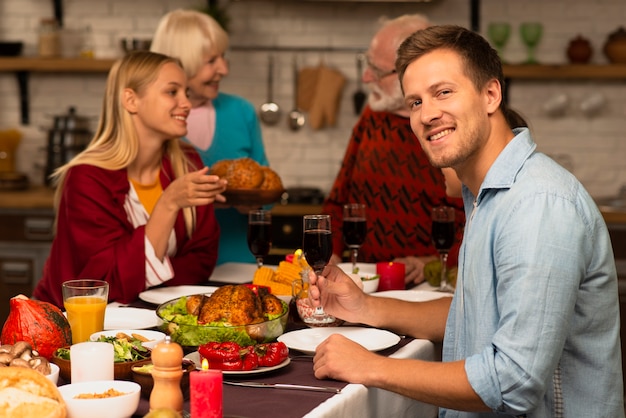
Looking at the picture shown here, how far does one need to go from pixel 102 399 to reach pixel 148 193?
1.65 metres

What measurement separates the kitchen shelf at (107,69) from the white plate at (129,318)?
321 cm

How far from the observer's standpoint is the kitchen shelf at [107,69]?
5369 mm

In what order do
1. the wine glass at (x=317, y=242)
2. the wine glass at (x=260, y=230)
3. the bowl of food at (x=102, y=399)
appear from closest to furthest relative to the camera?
1. the bowl of food at (x=102, y=399)
2. the wine glass at (x=317, y=242)
3. the wine glass at (x=260, y=230)

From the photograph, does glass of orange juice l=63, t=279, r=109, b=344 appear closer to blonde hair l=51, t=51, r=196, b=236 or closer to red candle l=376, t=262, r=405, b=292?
blonde hair l=51, t=51, r=196, b=236

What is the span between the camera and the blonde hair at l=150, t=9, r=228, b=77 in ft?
12.5

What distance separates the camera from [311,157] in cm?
578

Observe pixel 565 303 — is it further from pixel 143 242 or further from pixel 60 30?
pixel 60 30

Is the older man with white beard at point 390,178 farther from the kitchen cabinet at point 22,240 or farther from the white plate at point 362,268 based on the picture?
the kitchen cabinet at point 22,240

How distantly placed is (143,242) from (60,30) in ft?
10.6

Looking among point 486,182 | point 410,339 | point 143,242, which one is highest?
point 486,182

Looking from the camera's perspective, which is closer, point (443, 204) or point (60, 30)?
point (443, 204)

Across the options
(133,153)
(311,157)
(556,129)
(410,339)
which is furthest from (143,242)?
(556,129)

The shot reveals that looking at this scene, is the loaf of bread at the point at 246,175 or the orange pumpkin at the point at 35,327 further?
the loaf of bread at the point at 246,175

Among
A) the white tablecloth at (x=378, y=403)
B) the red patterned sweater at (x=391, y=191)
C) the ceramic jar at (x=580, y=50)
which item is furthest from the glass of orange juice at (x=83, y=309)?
the ceramic jar at (x=580, y=50)
